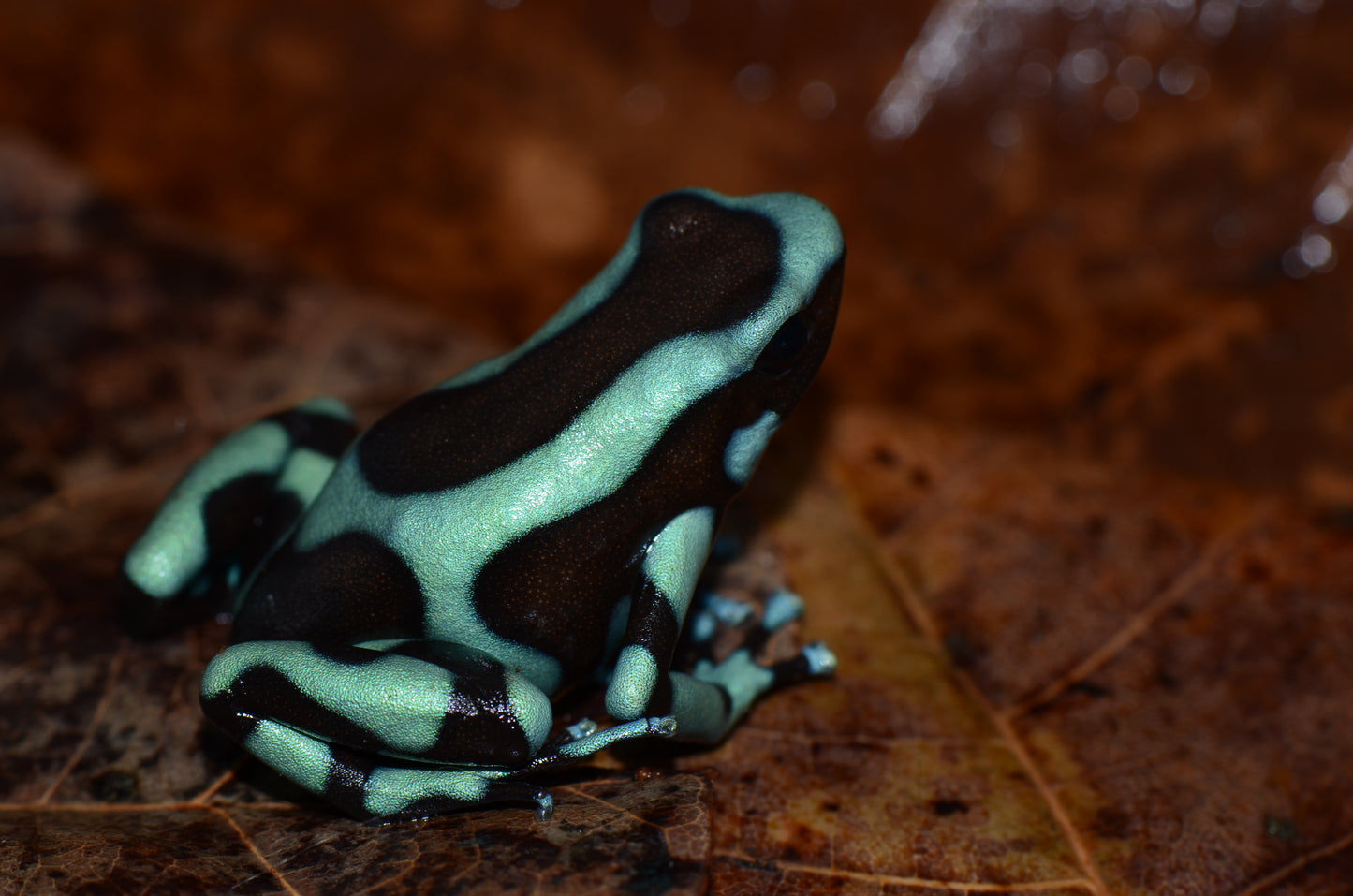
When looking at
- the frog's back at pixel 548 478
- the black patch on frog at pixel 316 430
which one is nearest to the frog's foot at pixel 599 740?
the frog's back at pixel 548 478

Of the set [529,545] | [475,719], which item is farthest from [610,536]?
[475,719]

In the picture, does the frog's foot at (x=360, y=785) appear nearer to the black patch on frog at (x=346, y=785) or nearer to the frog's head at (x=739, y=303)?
the black patch on frog at (x=346, y=785)

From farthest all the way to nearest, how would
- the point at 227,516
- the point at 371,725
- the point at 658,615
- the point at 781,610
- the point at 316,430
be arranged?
1. the point at 316,430
2. the point at 781,610
3. the point at 227,516
4. the point at 658,615
5. the point at 371,725

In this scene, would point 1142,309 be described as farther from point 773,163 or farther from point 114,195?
point 114,195

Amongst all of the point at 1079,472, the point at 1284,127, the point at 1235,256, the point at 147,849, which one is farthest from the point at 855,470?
the point at 147,849

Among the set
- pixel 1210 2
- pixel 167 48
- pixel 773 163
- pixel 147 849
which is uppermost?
pixel 167 48

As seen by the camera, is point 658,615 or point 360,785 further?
point 658,615

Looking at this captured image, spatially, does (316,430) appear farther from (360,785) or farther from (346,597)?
(360,785)
